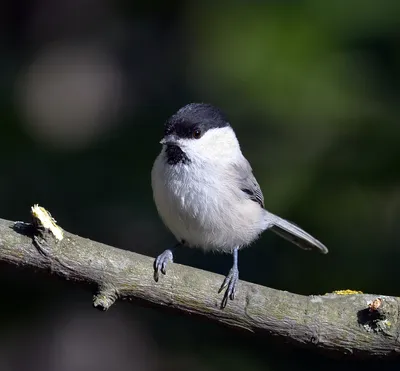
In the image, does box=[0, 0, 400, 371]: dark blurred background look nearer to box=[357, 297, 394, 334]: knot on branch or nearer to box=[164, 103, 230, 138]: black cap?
box=[164, 103, 230, 138]: black cap

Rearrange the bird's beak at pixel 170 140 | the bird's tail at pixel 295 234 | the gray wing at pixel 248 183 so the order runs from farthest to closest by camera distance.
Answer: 1. the bird's tail at pixel 295 234
2. the gray wing at pixel 248 183
3. the bird's beak at pixel 170 140

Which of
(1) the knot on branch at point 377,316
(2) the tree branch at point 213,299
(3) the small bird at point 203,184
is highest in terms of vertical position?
(3) the small bird at point 203,184

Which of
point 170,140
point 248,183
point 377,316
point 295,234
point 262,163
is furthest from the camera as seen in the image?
point 262,163

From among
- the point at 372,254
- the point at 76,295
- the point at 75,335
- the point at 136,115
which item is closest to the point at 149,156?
the point at 136,115

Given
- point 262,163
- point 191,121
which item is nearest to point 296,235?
point 262,163

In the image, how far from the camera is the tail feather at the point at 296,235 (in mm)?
2805

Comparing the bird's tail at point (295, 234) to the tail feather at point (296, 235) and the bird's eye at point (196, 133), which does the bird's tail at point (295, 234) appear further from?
the bird's eye at point (196, 133)

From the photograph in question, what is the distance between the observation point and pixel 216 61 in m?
3.66

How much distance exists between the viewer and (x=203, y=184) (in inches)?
97.0

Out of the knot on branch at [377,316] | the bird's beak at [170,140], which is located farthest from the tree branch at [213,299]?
the bird's beak at [170,140]

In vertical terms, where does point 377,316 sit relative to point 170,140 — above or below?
below

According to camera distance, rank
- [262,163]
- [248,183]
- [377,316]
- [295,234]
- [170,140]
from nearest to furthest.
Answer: [377,316], [170,140], [248,183], [295,234], [262,163]

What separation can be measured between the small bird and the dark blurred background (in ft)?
0.70

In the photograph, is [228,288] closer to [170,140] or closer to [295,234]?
[170,140]
